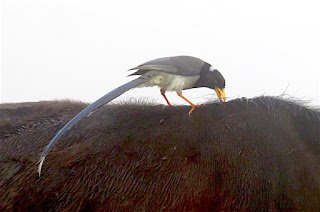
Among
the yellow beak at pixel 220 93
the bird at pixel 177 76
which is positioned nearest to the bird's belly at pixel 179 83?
the bird at pixel 177 76

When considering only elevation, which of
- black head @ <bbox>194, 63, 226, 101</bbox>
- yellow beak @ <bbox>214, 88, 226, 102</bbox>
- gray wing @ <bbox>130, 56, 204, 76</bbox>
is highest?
gray wing @ <bbox>130, 56, 204, 76</bbox>

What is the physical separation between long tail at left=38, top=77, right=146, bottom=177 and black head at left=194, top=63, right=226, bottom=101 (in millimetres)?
378

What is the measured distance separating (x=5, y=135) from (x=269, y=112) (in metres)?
1.28

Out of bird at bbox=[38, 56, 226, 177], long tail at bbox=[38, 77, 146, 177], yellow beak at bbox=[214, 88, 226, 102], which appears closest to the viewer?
long tail at bbox=[38, 77, 146, 177]

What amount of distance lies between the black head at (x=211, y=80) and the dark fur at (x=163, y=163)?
0.30 metres

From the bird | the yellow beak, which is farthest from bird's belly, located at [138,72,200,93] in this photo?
the yellow beak

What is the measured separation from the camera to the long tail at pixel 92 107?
1.24 metres

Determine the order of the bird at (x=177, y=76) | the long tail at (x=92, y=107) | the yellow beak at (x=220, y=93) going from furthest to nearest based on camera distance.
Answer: the yellow beak at (x=220, y=93) → the bird at (x=177, y=76) → the long tail at (x=92, y=107)

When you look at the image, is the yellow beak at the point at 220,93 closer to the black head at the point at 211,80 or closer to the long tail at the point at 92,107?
the black head at the point at 211,80

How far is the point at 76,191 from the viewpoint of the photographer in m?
1.24

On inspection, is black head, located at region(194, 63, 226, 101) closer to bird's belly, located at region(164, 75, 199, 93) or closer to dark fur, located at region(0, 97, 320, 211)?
bird's belly, located at region(164, 75, 199, 93)

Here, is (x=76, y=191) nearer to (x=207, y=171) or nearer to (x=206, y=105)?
(x=207, y=171)

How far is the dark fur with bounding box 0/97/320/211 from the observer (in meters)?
1.24

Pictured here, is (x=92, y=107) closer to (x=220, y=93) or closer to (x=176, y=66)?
(x=176, y=66)
